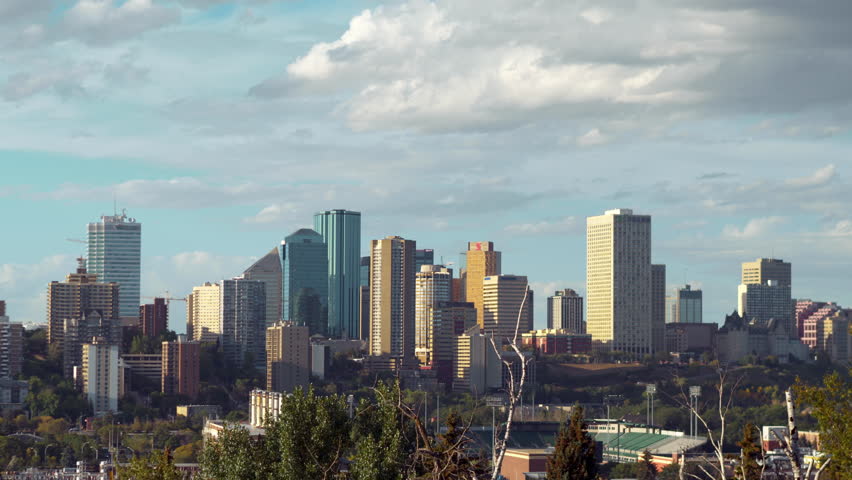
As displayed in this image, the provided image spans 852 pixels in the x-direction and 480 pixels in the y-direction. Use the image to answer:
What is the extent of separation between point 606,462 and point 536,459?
2785cm

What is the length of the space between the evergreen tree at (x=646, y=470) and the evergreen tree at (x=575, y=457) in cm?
7832

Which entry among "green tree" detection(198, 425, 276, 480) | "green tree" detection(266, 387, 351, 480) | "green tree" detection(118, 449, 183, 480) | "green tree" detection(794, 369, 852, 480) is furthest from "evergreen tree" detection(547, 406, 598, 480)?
"green tree" detection(794, 369, 852, 480)

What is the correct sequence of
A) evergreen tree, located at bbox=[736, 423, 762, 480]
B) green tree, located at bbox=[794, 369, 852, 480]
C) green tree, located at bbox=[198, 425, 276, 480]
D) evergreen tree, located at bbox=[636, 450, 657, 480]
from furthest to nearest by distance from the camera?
1. evergreen tree, located at bbox=[636, 450, 657, 480]
2. evergreen tree, located at bbox=[736, 423, 762, 480]
3. green tree, located at bbox=[198, 425, 276, 480]
4. green tree, located at bbox=[794, 369, 852, 480]

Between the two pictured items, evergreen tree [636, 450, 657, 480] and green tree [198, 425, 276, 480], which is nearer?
green tree [198, 425, 276, 480]

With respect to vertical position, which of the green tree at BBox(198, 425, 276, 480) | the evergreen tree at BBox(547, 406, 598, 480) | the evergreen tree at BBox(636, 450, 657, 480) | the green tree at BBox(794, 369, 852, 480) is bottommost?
the evergreen tree at BBox(636, 450, 657, 480)

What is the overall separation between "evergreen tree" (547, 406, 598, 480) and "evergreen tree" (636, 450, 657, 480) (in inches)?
3083

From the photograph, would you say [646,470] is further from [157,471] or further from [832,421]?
[832,421]

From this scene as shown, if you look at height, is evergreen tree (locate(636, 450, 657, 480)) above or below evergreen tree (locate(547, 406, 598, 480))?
below

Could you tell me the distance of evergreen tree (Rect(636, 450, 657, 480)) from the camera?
141000 millimetres

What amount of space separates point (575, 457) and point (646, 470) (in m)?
88.0

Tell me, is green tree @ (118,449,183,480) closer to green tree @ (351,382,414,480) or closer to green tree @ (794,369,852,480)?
green tree @ (351,382,414,480)

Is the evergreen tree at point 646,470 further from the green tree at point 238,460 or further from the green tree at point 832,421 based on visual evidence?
the green tree at point 832,421

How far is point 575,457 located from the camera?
61.8 metres

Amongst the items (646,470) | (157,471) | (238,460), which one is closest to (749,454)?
(157,471)
